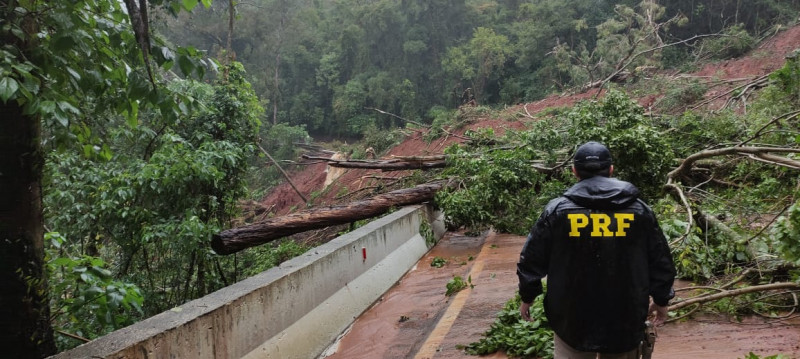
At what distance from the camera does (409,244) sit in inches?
340

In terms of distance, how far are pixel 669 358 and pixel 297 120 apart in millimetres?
42305

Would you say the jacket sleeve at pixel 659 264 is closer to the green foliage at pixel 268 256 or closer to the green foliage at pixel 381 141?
the green foliage at pixel 268 256

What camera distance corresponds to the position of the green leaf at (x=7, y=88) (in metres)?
2.32

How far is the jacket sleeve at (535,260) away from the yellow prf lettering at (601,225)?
239 mm

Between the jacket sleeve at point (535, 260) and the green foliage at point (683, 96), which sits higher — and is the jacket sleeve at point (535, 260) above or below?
below

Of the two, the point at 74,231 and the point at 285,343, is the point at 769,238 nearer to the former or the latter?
the point at 285,343

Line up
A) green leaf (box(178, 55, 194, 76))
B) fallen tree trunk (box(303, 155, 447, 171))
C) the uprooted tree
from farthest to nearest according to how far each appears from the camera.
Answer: fallen tree trunk (box(303, 155, 447, 171))
the uprooted tree
green leaf (box(178, 55, 194, 76))

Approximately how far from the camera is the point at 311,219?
8328 millimetres

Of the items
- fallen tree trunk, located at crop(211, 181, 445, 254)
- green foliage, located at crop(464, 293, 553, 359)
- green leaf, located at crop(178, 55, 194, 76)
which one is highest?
green leaf, located at crop(178, 55, 194, 76)

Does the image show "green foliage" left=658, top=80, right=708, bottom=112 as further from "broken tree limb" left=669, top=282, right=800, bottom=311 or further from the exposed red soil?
"broken tree limb" left=669, top=282, right=800, bottom=311

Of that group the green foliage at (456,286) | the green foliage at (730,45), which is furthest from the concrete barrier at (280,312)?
the green foliage at (730,45)

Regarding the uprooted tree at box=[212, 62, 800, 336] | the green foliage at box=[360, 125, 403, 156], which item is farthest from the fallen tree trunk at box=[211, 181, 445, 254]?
the green foliage at box=[360, 125, 403, 156]

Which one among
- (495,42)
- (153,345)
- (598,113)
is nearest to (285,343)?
(153,345)

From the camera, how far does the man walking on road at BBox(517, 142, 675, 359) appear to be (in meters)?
2.62
